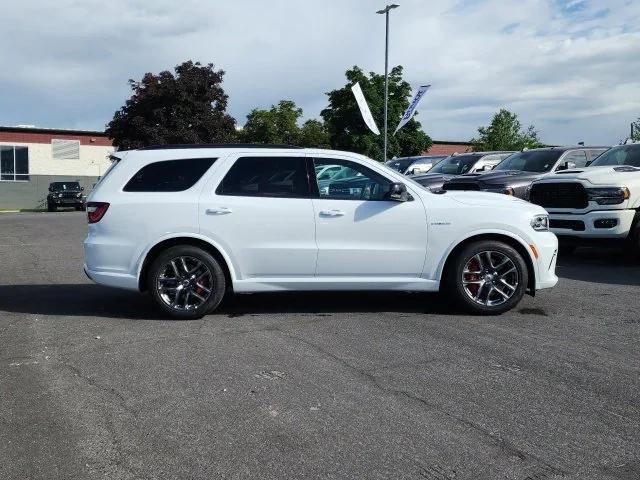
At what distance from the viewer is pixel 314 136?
4916 cm

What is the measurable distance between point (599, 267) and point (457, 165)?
7733mm

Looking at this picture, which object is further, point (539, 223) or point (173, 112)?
point (173, 112)

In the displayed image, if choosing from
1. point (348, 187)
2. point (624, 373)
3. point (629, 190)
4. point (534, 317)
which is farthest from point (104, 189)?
Answer: point (629, 190)

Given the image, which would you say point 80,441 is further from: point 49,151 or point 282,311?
point 49,151

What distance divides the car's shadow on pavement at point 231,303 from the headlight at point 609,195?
3.87 m

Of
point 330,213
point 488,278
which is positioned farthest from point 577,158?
point 330,213

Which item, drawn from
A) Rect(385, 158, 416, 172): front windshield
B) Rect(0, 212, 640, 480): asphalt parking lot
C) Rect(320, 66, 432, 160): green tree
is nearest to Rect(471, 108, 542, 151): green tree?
Rect(320, 66, 432, 160): green tree

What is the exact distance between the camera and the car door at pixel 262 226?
714 centimetres

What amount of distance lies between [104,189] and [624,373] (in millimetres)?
5169

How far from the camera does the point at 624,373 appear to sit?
525 centimetres

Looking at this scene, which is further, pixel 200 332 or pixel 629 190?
pixel 629 190

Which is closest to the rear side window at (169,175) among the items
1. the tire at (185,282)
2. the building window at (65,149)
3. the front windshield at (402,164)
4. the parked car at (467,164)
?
the tire at (185,282)

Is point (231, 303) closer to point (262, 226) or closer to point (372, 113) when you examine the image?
point (262, 226)

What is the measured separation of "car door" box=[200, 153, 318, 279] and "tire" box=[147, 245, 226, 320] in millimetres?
238
